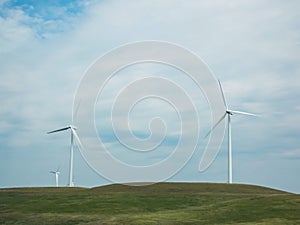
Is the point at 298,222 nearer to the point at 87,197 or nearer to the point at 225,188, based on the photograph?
the point at 87,197

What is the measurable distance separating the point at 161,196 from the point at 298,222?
1176 inches

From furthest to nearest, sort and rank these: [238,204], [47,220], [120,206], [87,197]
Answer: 1. [87,197]
2. [120,206]
3. [238,204]
4. [47,220]

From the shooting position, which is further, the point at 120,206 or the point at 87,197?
the point at 87,197

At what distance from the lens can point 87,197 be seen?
7144 cm

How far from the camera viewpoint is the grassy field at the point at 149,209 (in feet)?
160

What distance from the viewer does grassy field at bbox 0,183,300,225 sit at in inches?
1914

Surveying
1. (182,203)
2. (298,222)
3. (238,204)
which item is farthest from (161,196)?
(298,222)

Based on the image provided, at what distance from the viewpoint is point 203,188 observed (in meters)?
91.4

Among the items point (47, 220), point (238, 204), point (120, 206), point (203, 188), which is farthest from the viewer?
point (203, 188)

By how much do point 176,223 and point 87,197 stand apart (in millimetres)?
27381

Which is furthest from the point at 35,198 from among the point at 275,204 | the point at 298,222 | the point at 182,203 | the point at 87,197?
the point at 298,222

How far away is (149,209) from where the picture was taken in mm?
60500

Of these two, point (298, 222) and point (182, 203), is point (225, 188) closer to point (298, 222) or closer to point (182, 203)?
point (182, 203)

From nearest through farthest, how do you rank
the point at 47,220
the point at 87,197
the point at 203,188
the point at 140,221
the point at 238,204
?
the point at 140,221 < the point at 47,220 < the point at 238,204 < the point at 87,197 < the point at 203,188
